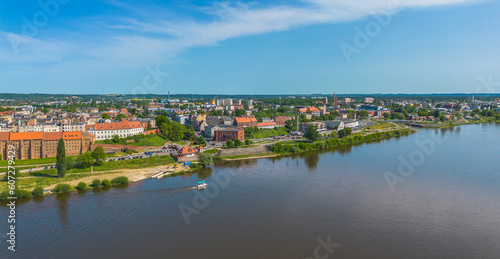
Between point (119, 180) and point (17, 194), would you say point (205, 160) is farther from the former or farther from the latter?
point (17, 194)

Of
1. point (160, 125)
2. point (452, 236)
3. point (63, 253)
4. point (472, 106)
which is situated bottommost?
point (63, 253)

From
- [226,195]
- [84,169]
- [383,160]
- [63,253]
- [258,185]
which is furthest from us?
[383,160]

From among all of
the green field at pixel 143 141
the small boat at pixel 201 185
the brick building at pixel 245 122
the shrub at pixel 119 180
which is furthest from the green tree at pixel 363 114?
the shrub at pixel 119 180

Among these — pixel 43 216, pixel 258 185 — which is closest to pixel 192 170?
pixel 258 185

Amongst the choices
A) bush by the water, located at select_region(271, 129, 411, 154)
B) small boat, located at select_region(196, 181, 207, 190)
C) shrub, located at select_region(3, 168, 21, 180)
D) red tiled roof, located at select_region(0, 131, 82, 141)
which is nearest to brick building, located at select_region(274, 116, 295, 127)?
bush by the water, located at select_region(271, 129, 411, 154)

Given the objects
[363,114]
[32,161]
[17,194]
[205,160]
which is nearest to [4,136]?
[32,161]

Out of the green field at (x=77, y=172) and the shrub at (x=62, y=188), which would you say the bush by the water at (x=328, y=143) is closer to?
the green field at (x=77, y=172)

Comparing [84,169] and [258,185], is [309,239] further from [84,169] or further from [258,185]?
[84,169]

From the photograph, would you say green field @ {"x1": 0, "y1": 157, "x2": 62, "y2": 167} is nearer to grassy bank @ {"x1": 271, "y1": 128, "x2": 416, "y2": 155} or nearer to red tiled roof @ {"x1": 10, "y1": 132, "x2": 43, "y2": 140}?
red tiled roof @ {"x1": 10, "y1": 132, "x2": 43, "y2": 140}
